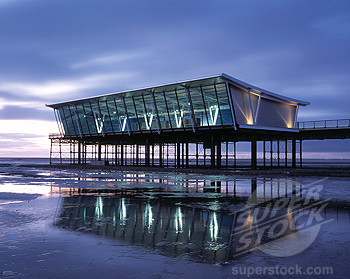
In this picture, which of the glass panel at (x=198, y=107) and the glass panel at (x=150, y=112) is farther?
the glass panel at (x=150, y=112)

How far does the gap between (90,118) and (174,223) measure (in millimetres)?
52221

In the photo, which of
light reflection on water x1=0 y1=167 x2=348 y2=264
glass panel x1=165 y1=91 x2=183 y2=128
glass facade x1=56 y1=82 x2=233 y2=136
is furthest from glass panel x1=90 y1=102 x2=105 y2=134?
light reflection on water x1=0 y1=167 x2=348 y2=264

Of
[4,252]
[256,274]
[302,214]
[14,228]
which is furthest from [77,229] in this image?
[302,214]

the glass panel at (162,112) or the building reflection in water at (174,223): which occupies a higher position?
the glass panel at (162,112)

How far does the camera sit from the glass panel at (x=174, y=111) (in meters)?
47.7

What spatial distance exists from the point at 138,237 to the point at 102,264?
2174 mm

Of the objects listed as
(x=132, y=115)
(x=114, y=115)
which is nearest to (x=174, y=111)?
(x=132, y=115)

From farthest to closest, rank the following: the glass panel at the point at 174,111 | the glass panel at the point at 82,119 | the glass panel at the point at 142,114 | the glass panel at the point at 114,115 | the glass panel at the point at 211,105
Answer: the glass panel at the point at 82,119 < the glass panel at the point at 114,115 < the glass panel at the point at 142,114 < the glass panel at the point at 174,111 < the glass panel at the point at 211,105

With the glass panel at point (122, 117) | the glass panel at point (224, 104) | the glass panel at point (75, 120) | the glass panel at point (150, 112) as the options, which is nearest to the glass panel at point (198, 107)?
the glass panel at point (224, 104)

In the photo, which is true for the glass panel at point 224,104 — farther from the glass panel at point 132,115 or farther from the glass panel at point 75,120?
the glass panel at point 75,120

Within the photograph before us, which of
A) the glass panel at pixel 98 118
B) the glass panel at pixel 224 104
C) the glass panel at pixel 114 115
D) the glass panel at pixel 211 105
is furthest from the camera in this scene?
the glass panel at pixel 98 118

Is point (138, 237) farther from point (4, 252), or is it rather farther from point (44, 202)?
point (44, 202)

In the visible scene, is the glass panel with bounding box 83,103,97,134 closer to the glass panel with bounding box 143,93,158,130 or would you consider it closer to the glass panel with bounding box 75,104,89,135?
the glass panel with bounding box 75,104,89,135

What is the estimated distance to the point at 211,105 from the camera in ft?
145
